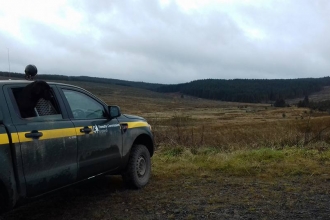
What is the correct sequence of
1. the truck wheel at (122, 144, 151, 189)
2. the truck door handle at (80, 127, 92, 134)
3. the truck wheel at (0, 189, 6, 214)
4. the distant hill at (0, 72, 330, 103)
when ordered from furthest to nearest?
the distant hill at (0, 72, 330, 103) → the truck wheel at (122, 144, 151, 189) → the truck door handle at (80, 127, 92, 134) → the truck wheel at (0, 189, 6, 214)

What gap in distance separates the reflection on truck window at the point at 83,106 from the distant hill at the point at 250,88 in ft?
442

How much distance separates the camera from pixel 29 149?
3.76m

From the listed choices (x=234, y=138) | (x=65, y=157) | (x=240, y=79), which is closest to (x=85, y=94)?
(x=65, y=157)

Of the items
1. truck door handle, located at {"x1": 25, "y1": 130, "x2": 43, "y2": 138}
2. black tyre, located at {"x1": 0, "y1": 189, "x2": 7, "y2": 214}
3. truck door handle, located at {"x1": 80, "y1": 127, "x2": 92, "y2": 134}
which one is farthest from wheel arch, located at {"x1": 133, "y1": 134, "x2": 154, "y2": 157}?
black tyre, located at {"x1": 0, "y1": 189, "x2": 7, "y2": 214}

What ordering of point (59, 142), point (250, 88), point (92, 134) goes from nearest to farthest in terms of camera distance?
1. point (59, 142)
2. point (92, 134)
3. point (250, 88)

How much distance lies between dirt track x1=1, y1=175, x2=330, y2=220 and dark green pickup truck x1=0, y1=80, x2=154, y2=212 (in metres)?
0.47

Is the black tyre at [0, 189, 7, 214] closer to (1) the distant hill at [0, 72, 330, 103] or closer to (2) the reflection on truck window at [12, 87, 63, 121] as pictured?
(2) the reflection on truck window at [12, 87, 63, 121]

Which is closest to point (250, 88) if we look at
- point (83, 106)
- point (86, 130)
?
point (83, 106)

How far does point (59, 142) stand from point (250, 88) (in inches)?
6269

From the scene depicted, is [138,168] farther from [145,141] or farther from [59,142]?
[59,142]

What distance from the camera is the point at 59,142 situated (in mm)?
4191

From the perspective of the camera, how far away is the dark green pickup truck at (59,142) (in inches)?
142

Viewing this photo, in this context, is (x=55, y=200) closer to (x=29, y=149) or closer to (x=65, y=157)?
(x=65, y=157)

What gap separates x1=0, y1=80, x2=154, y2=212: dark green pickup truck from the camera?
142 inches
